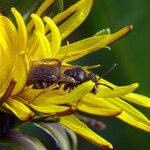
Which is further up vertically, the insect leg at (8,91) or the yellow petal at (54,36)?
the yellow petal at (54,36)

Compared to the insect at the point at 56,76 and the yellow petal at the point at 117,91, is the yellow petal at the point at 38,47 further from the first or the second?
the yellow petal at the point at 117,91

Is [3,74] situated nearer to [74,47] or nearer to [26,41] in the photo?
[26,41]

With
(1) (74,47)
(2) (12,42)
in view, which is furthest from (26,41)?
(1) (74,47)

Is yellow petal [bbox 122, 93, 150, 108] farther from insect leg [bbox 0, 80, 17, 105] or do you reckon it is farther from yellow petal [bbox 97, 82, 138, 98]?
insect leg [bbox 0, 80, 17, 105]

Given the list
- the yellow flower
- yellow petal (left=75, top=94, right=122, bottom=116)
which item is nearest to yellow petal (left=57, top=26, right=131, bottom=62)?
the yellow flower

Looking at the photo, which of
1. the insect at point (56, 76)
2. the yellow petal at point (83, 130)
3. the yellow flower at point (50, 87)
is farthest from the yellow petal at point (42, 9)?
the yellow petal at point (83, 130)

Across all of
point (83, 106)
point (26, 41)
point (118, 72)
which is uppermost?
point (26, 41)
